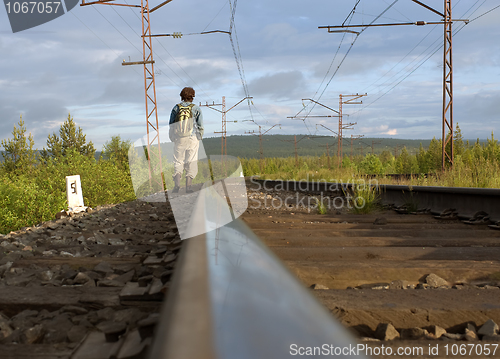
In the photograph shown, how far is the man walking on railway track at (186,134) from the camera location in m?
6.82

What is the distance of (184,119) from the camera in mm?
6812

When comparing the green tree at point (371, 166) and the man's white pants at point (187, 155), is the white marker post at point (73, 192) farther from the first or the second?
the green tree at point (371, 166)

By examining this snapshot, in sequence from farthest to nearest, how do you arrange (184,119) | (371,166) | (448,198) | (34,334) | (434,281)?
(371,166), (184,119), (448,198), (434,281), (34,334)

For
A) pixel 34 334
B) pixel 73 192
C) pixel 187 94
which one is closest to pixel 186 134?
pixel 187 94

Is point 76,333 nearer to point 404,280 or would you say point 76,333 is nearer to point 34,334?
point 34,334

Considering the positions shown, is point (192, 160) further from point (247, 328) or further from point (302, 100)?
point (302, 100)

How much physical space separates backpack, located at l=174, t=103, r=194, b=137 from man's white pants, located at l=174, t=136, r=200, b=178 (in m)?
0.19

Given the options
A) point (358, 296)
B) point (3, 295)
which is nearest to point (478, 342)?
point (358, 296)

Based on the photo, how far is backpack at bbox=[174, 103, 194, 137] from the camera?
22.2 ft

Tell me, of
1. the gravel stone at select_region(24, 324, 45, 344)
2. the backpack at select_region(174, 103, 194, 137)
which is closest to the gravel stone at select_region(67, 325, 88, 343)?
the gravel stone at select_region(24, 324, 45, 344)

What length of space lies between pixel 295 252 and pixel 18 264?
5.26 feet

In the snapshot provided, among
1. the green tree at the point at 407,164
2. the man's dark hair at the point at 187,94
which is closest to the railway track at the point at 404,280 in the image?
the man's dark hair at the point at 187,94

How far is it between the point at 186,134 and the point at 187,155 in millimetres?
392

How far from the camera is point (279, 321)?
33.3 inches
